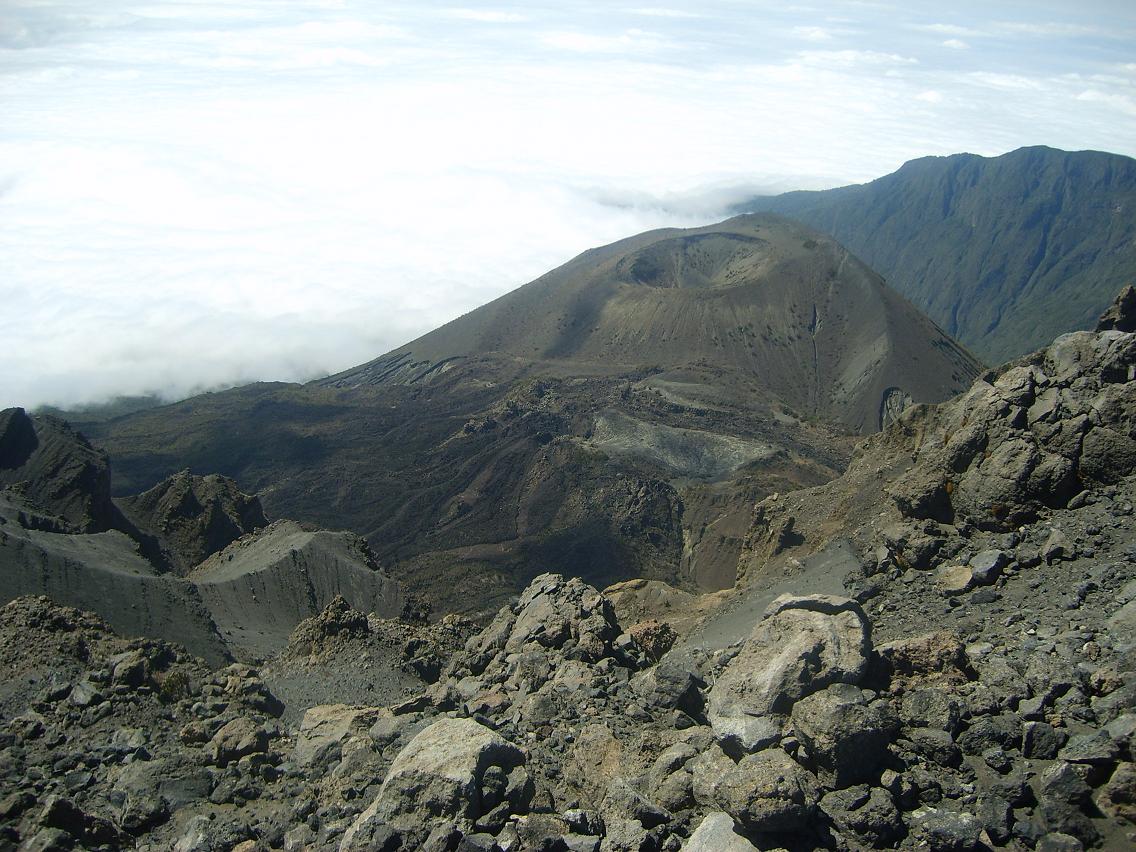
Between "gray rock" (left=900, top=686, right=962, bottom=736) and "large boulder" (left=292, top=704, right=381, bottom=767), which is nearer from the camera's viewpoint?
"gray rock" (left=900, top=686, right=962, bottom=736)

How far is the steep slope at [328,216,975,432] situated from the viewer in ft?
322

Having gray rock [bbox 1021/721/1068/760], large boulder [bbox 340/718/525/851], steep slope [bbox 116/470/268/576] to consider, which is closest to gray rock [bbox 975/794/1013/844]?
gray rock [bbox 1021/721/1068/760]

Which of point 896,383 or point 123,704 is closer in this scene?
point 123,704

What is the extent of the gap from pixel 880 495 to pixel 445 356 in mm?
95322

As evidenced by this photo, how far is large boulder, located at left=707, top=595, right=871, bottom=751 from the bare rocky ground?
4 cm

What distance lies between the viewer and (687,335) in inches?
4304

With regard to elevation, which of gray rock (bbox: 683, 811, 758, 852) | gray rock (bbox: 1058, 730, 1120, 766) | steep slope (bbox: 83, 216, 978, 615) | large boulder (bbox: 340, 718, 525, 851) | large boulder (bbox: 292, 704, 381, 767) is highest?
gray rock (bbox: 1058, 730, 1120, 766)

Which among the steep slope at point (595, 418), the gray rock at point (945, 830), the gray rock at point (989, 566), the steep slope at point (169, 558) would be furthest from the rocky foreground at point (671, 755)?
the steep slope at point (595, 418)

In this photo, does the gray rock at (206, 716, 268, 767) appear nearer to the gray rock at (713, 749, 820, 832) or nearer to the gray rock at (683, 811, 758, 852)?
the gray rock at (683, 811, 758, 852)

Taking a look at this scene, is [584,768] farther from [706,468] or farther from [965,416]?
[706,468]

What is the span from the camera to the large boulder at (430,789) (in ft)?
31.6

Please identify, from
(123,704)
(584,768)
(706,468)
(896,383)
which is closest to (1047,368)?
(584,768)

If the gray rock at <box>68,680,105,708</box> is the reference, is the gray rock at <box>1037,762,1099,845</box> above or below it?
above

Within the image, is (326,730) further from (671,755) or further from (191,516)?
(191,516)
